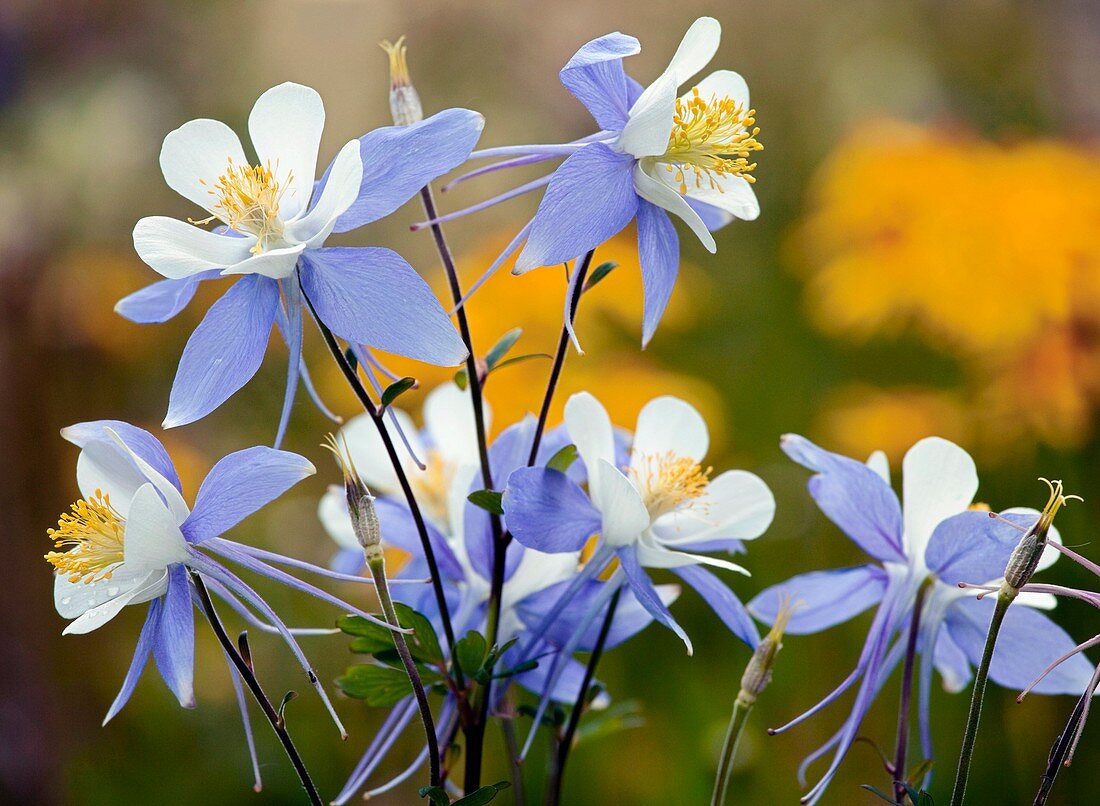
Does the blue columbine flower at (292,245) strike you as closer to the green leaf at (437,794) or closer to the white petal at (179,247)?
the white petal at (179,247)

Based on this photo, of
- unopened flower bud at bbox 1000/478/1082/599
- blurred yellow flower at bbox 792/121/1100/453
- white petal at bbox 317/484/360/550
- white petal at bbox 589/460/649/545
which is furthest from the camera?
blurred yellow flower at bbox 792/121/1100/453

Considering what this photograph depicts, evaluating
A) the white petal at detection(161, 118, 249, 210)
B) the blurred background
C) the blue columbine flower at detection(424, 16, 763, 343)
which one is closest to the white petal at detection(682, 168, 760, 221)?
the blue columbine flower at detection(424, 16, 763, 343)

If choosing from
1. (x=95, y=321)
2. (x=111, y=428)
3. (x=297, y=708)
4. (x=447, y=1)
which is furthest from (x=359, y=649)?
(x=447, y=1)

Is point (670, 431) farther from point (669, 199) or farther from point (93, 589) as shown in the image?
point (93, 589)

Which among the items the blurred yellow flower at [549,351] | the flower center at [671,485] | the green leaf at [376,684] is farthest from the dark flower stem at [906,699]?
the blurred yellow flower at [549,351]

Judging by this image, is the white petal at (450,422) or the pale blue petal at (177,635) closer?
the pale blue petal at (177,635)

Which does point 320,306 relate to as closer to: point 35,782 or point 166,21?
point 35,782

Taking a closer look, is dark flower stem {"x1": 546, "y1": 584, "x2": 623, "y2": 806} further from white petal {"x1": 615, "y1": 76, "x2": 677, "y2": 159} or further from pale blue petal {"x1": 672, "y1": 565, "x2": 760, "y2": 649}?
white petal {"x1": 615, "y1": 76, "x2": 677, "y2": 159}
